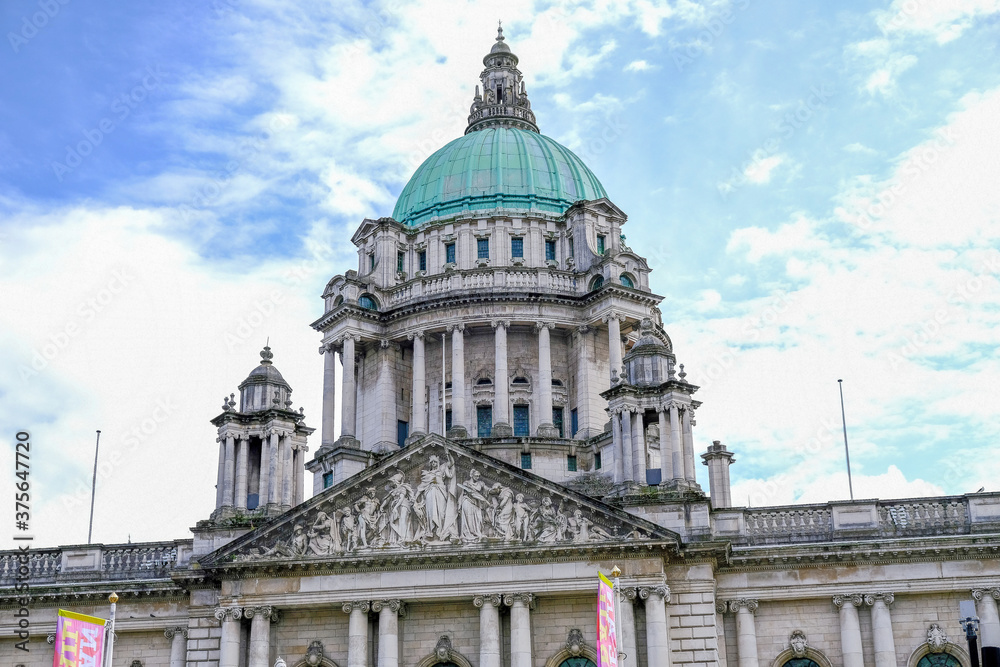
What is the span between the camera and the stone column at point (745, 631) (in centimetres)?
4625

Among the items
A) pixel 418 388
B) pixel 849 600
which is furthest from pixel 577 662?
pixel 418 388

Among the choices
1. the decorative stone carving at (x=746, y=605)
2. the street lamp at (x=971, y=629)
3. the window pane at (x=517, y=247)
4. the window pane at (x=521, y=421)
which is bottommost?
the street lamp at (x=971, y=629)

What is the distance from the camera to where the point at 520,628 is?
1768 inches

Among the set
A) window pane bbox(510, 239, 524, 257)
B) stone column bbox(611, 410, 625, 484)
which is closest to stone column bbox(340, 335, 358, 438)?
window pane bbox(510, 239, 524, 257)

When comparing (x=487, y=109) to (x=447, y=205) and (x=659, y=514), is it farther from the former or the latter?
(x=659, y=514)

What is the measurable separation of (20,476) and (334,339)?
25.8 metres

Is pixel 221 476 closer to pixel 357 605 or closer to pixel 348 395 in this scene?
pixel 357 605

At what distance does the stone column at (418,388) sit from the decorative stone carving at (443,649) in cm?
1698

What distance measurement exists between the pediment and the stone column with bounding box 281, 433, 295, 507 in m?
4.21

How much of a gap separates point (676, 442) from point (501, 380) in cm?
1455

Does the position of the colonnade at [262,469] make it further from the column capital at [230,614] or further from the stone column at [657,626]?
the stone column at [657,626]

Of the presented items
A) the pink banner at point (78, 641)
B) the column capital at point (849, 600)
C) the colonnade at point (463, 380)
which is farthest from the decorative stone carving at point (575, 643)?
the colonnade at point (463, 380)

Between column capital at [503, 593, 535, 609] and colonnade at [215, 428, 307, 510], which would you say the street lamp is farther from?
colonnade at [215, 428, 307, 510]

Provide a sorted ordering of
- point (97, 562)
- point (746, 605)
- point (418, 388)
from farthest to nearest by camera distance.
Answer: point (418, 388), point (97, 562), point (746, 605)
